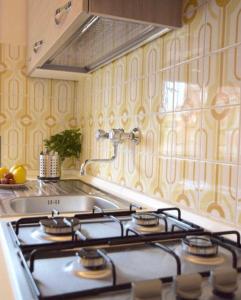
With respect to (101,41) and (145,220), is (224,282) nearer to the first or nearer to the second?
(145,220)

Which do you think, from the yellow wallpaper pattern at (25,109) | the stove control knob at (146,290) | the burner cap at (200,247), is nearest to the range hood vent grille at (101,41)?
the yellow wallpaper pattern at (25,109)

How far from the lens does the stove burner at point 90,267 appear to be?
23.4 inches

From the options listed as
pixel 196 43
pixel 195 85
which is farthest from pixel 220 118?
pixel 196 43

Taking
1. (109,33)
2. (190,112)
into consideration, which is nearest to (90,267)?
(190,112)

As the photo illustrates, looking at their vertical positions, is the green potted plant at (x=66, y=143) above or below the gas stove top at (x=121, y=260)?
above

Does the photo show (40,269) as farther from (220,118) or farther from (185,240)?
(220,118)

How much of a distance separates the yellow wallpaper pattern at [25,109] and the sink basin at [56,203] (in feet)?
2.40

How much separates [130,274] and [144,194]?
0.70m

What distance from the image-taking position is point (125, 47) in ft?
4.56

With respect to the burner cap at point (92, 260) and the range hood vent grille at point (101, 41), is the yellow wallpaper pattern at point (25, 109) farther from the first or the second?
the burner cap at point (92, 260)

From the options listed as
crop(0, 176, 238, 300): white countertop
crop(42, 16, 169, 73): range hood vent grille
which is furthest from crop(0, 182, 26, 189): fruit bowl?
crop(42, 16, 169, 73): range hood vent grille

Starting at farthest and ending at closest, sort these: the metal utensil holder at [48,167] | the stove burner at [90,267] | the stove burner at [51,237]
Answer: the metal utensil holder at [48,167] → the stove burner at [51,237] → the stove burner at [90,267]

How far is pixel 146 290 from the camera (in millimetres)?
483

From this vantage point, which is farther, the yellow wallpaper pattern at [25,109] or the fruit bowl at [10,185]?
the yellow wallpaper pattern at [25,109]
